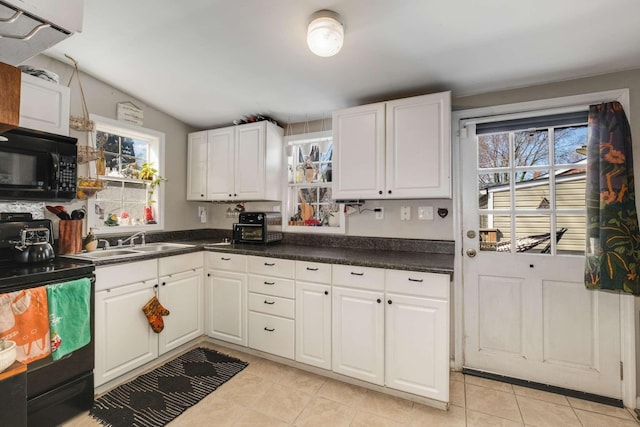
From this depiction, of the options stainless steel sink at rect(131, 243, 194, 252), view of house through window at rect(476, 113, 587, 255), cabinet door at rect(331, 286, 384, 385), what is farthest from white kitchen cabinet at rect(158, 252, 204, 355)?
view of house through window at rect(476, 113, 587, 255)

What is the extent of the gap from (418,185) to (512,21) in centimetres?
111

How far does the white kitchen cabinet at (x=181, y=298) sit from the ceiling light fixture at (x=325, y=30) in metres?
2.07

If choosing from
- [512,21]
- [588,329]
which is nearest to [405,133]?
[512,21]

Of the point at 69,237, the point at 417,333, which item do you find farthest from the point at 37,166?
the point at 417,333

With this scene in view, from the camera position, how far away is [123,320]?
7.38ft

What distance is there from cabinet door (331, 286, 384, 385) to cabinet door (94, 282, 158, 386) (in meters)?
1.50

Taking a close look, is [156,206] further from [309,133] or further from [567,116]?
[567,116]

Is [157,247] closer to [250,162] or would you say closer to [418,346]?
[250,162]

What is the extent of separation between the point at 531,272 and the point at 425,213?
2.89 feet

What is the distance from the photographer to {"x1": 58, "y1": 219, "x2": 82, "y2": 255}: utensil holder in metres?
2.34

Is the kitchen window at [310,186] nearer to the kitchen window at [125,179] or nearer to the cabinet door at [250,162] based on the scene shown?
the cabinet door at [250,162]

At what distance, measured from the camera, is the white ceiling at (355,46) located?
165cm

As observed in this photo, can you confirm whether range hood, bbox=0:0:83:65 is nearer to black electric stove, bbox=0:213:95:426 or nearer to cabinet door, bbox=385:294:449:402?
black electric stove, bbox=0:213:95:426

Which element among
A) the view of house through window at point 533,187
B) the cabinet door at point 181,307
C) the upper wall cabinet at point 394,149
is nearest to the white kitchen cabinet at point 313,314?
the upper wall cabinet at point 394,149
